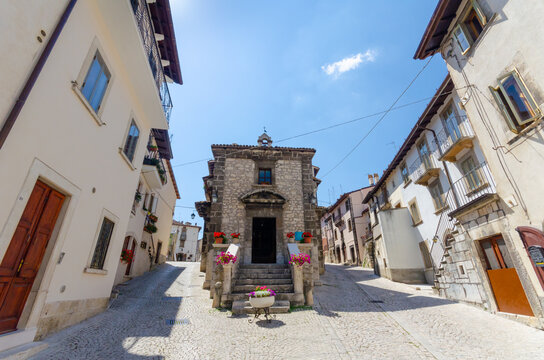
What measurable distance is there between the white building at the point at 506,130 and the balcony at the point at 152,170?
13.3m

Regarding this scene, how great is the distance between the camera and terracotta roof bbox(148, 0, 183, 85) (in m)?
8.86

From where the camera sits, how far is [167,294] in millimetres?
9320

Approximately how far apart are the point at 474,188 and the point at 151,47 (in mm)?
14187

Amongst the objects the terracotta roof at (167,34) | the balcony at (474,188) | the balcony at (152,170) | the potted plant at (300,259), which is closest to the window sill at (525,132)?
the balcony at (474,188)

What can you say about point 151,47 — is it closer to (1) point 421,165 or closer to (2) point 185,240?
(1) point 421,165

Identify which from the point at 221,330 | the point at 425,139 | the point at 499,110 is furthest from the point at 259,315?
the point at 425,139

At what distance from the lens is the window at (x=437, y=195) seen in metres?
12.0

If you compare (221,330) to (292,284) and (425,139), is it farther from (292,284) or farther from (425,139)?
(425,139)

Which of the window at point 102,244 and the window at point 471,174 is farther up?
the window at point 471,174

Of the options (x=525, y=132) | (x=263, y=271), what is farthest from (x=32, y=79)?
(x=525, y=132)

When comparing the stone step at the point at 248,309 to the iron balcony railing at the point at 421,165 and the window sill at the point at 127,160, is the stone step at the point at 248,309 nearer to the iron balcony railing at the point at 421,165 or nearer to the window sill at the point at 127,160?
→ the window sill at the point at 127,160

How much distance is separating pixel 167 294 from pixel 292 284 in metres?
5.11

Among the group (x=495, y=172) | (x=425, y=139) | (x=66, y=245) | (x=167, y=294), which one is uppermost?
(x=425, y=139)

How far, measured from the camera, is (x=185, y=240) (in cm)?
4625
